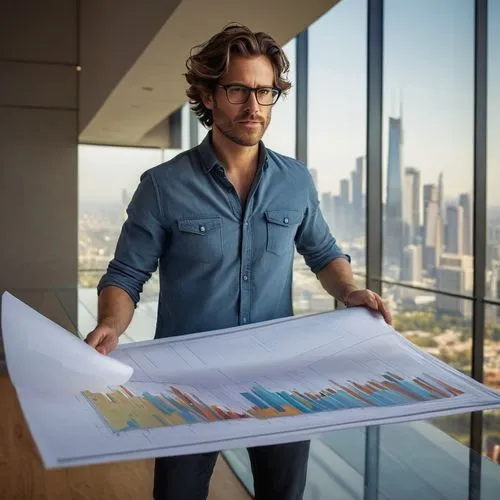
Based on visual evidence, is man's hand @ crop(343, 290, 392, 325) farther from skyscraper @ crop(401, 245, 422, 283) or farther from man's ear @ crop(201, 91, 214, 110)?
skyscraper @ crop(401, 245, 422, 283)

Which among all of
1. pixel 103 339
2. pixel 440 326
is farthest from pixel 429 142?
pixel 103 339

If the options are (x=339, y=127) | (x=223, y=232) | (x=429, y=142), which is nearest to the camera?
(x=223, y=232)

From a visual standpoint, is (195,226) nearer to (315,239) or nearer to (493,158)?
(315,239)

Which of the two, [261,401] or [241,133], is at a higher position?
[241,133]

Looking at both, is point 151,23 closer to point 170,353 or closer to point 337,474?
point 337,474

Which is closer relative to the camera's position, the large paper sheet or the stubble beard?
the large paper sheet

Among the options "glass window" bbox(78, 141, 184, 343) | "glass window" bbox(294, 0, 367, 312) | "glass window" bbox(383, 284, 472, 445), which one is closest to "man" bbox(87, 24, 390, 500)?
"glass window" bbox(383, 284, 472, 445)

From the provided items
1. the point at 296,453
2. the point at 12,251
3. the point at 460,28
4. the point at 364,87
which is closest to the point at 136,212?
the point at 296,453
